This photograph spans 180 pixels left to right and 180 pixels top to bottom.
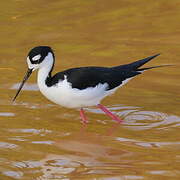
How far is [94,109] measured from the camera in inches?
394

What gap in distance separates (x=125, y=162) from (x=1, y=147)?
5.16 ft

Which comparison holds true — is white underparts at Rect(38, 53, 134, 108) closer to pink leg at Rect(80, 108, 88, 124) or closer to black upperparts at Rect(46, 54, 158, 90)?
black upperparts at Rect(46, 54, 158, 90)

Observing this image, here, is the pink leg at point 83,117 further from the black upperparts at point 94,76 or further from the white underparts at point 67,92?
the black upperparts at point 94,76

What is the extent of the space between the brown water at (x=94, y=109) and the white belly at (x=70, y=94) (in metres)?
0.38

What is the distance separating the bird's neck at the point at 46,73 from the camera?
8.90 meters

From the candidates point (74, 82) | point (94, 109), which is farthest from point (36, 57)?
point (94, 109)

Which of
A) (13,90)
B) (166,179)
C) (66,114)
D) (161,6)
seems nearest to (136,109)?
(66,114)

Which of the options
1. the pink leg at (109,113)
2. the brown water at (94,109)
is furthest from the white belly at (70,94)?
the brown water at (94,109)

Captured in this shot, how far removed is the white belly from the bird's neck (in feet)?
0.12

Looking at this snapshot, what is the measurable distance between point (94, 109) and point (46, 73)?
1.34 m

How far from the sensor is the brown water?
7.65 meters

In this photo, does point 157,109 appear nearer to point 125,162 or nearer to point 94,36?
point 125,162

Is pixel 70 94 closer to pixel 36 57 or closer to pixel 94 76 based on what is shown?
pixel 94 76

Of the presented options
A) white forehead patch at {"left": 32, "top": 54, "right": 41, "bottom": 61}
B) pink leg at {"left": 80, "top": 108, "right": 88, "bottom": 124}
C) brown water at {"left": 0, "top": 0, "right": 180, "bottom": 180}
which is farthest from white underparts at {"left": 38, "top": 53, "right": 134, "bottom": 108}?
brown water at {"left": 0, "top": 0, "right": 180, "bottom": 180}
